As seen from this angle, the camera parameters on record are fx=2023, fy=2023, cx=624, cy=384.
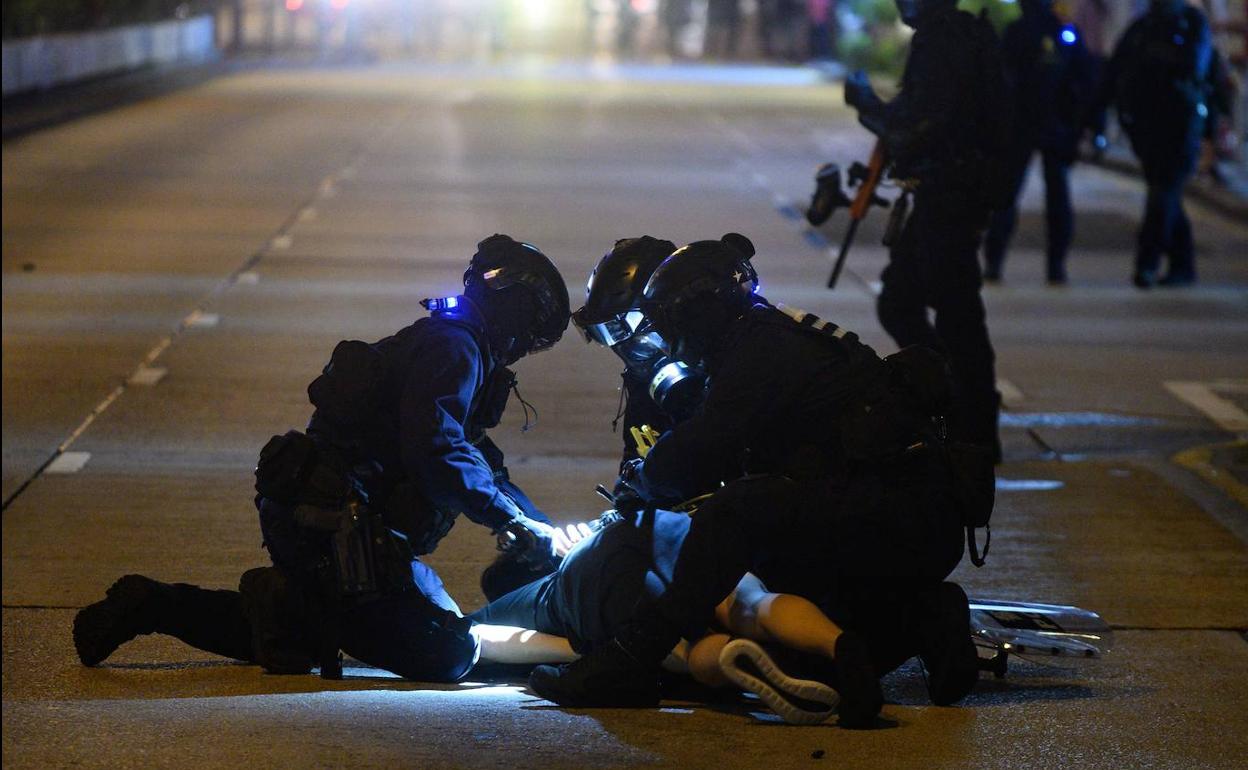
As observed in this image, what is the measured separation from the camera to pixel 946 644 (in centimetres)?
500

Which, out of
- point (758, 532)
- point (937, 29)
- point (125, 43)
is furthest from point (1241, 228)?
point (125, 43)

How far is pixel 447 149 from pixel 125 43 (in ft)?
46.9

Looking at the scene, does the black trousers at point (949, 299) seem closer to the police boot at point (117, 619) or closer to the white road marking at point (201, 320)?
the police boot at point (117, 619)

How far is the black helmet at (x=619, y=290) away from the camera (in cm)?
567

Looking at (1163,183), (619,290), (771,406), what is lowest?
(1163,183)

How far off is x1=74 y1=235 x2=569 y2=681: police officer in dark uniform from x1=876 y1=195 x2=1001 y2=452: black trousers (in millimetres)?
3008

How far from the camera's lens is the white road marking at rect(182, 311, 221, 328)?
38.9ft

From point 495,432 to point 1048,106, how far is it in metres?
5.66

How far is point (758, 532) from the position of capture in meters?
4.95

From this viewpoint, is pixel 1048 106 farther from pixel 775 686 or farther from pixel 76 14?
pixel 76 14

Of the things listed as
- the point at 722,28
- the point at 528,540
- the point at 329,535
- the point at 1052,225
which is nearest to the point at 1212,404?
the point at 1052,225

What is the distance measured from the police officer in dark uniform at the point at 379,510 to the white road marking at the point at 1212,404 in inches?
198

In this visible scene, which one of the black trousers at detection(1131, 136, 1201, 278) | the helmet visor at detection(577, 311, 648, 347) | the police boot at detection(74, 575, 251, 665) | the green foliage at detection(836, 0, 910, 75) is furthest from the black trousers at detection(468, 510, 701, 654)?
the green foliage at detection(836, 0, 910, 75)

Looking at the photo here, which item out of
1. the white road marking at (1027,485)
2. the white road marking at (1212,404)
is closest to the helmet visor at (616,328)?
the white road marking at (1027,485)
